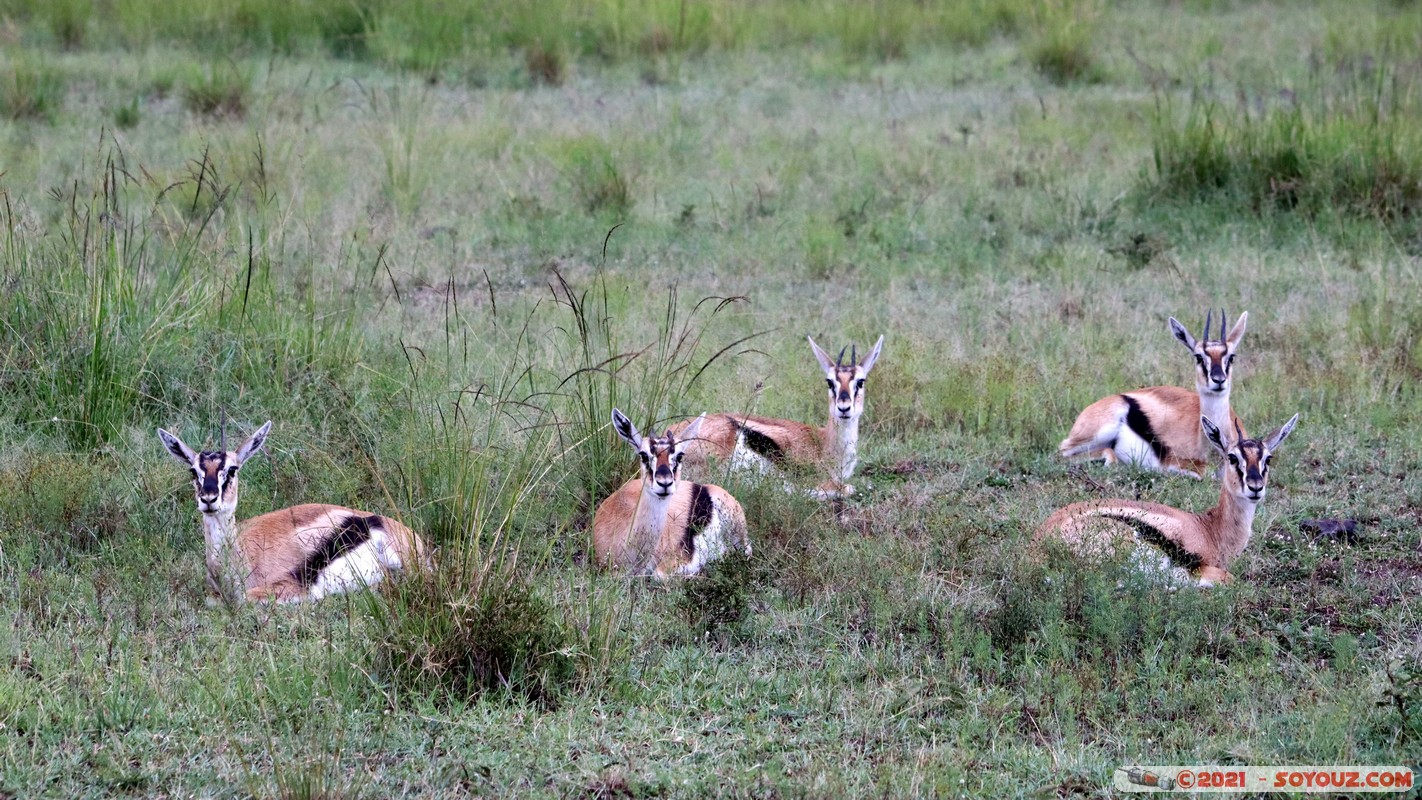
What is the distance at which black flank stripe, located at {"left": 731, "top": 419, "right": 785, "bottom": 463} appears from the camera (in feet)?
23.1

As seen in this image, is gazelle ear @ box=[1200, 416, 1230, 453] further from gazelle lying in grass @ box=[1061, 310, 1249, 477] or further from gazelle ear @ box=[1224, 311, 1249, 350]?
gazelle ear @ box=[1224, 311, 1249, 350]

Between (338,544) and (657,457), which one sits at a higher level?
(657,457)

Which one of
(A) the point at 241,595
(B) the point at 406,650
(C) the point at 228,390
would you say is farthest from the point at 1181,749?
(C) the point at 228,390

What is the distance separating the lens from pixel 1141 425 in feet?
23.9

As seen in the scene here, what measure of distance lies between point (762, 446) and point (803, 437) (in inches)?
8.7

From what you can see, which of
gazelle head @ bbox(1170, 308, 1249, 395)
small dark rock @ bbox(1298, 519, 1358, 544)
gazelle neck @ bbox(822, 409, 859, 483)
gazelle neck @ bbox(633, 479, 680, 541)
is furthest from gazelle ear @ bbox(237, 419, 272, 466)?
gazelle head @ bbox(1170, 308, 1249, 395)

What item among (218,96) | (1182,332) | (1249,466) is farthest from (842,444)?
(218,96)

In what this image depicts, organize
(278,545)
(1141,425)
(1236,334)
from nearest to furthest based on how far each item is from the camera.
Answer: (278,545) < (1141,425) < (1236,334)

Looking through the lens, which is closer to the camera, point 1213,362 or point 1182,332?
point 1213,362

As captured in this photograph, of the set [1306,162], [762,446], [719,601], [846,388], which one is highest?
[1306,162]

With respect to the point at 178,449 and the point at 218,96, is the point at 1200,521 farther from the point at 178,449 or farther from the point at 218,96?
the point at 218,96

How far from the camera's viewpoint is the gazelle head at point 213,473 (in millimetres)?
5402

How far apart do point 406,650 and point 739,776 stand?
1099 millimetres

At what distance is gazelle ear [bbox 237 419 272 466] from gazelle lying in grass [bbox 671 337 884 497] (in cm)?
187
